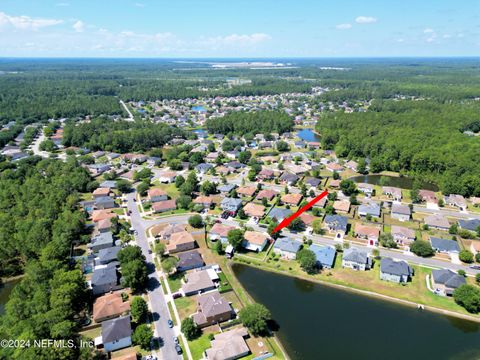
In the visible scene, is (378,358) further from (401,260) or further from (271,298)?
(401,260)

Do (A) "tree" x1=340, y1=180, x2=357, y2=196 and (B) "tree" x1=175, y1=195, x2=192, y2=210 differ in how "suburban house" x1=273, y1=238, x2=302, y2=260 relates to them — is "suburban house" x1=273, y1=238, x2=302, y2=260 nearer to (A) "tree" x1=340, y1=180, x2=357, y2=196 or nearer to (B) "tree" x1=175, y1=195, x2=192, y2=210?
(B) "tree" x1=175, y1=195, x2=192, y2=210

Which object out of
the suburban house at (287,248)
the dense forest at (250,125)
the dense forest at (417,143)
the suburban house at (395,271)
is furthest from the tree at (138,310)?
the dense forest at (250,125)

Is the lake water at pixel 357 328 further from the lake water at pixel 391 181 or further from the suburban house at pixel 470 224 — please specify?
the lake water at pixel 391 181

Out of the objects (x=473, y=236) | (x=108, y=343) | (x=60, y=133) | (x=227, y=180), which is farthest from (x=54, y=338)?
(x=60, y=133)

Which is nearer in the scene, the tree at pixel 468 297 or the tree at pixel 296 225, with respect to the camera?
the tree at pixel 468 297

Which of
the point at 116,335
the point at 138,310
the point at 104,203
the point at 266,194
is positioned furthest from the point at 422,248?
the point at 104,203

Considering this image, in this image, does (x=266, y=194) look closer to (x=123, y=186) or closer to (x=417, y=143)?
(x=123, y=186)

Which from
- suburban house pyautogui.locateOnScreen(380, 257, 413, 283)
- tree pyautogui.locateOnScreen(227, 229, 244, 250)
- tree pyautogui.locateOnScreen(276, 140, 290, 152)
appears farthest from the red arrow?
tree pyautogui.locateOnScreen(276, 140, 290, 152)
